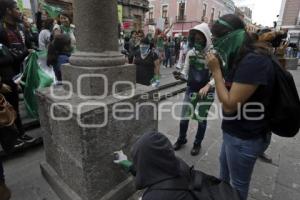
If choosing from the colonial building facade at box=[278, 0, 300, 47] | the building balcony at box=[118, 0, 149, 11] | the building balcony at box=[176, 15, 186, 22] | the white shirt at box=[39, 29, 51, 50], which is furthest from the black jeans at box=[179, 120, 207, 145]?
the building balcony at box=[176, 15, 186, 22]

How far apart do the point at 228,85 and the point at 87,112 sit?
3.62 feet

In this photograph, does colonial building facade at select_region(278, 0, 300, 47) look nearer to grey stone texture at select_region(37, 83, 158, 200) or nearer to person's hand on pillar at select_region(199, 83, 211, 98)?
person's hand on pillar at select_region(199, 83, 211, 98)

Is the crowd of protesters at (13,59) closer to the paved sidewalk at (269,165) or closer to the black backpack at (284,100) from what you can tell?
the paved sidewalk at (269,165)

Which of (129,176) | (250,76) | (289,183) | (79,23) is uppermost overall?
(79,23)

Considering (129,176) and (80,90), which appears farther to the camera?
(129,176)

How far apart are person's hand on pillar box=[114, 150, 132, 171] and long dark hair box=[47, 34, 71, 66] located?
2.29 m

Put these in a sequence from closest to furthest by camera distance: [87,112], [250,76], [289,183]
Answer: [250,76] → [87,112] → [289,183]

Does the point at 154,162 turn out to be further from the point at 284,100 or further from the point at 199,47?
the point at 199,47

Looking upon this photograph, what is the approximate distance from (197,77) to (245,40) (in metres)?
1.48

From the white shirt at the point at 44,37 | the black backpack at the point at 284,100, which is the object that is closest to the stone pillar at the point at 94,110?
the black backpack at the point at 284,100

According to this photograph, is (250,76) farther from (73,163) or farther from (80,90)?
(73,163)

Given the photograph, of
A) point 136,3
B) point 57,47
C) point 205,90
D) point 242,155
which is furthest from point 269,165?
point 136,3

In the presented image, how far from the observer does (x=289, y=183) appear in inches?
103

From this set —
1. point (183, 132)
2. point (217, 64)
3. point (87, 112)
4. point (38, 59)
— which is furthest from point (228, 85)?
point (38, 59)
